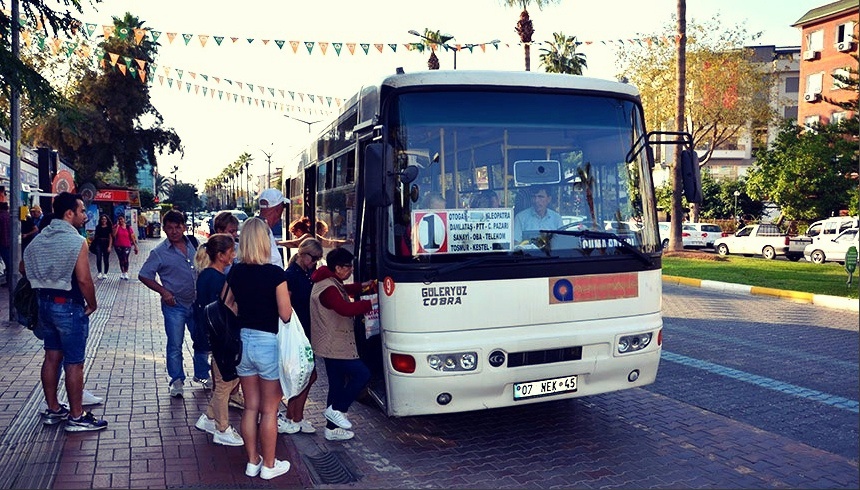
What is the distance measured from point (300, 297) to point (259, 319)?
1.07 meters

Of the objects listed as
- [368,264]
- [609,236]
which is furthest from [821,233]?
[368,264]

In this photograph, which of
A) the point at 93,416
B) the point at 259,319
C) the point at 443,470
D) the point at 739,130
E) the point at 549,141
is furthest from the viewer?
the point at 739,130

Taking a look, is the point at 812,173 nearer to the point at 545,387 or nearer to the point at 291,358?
the point at 545,387

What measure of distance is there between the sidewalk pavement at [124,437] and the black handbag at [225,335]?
2.49ft

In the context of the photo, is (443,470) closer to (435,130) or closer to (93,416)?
(435,130)

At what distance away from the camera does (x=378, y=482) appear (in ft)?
15.6

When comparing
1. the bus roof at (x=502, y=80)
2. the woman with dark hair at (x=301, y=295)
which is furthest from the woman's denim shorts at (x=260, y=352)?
the bus roof at (x=502, y=80)

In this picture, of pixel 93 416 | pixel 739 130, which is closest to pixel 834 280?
pixel 93 416

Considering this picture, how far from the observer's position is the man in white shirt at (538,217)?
5223 mm

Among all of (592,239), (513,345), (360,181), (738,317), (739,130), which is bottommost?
(738,317)

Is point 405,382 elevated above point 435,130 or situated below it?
below

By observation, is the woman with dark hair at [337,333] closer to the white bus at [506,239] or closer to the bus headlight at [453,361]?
the white bus at [506,239]

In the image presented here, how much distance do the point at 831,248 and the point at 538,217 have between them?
2422 centimetres

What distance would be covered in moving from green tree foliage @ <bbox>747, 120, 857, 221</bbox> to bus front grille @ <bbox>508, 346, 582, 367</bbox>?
3136 cm
